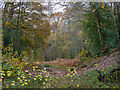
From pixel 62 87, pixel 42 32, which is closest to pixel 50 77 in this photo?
pixel 62 87

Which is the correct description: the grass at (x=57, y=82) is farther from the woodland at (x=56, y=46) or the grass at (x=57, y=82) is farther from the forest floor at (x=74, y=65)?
the forest floor at (x=74, y=65)

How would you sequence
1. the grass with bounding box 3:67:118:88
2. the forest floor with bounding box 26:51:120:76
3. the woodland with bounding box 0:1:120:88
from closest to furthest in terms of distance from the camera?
the grass with bounding box 3:67:118:88 → the woodland with bounding box 0:1:120:88 → the forest floor with bounding box 26:51:120:76

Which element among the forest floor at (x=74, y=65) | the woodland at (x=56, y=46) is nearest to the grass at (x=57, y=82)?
the woodland at (x=56, y=46)

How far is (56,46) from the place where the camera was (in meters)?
6.00

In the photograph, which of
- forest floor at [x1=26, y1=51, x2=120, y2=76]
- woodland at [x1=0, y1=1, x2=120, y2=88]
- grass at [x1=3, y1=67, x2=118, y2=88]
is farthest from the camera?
forest floor at [x1=26, y1=51, x2=120, y2=76]

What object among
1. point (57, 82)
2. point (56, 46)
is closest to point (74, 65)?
point (57, 82)

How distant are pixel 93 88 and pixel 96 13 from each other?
Result: 3676mm

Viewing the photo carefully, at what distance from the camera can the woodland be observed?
316cm

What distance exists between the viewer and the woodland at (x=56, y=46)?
3.16 meters

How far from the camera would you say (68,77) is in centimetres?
348

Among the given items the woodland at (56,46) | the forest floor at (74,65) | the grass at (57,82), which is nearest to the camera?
the grass at (57,82)

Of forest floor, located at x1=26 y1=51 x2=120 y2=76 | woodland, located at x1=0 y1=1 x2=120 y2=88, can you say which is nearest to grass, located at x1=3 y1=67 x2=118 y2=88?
woodland, located at x1=0 y1=1 x2=120 y2=88

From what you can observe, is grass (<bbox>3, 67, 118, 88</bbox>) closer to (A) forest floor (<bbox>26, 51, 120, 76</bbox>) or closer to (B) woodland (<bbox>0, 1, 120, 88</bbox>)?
(B) woodland (<bbox>0, 1, 120, 88</bbox>)

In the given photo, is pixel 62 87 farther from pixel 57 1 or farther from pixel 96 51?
pixel 96 51
